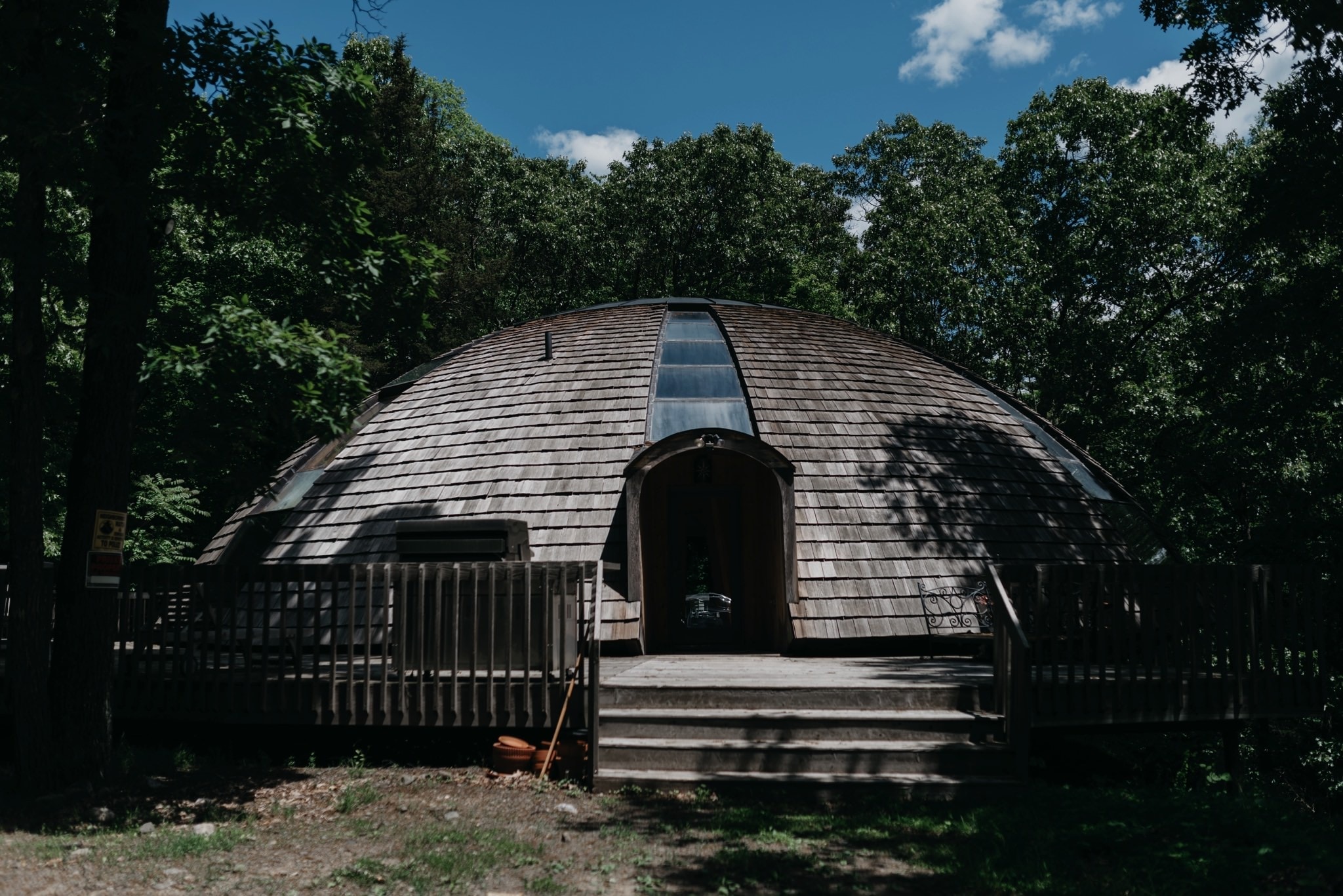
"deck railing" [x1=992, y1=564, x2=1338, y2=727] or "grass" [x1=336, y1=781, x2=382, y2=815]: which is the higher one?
"deck railing" [x1=992, y1=564, x2=1338, y2=727]

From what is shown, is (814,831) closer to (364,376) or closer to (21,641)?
(364,376)

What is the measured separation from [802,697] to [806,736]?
390 millimetres

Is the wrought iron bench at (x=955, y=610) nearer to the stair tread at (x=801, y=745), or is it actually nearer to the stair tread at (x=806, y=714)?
the stair tread at (x=806, y=714)

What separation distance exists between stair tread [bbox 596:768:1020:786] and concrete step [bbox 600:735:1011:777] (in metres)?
0.02

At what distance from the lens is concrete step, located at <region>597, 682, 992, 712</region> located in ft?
26.2

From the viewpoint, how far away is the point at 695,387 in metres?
13.4

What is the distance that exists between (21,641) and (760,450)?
7.29m

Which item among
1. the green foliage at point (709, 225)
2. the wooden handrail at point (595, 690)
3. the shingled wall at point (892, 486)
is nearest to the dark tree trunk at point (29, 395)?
the wooden handrail at point (595, 690)

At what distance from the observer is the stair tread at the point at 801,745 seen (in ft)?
24.2

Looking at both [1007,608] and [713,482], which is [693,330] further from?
[1007,608]

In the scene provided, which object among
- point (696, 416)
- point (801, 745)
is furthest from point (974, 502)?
point (801, 745)

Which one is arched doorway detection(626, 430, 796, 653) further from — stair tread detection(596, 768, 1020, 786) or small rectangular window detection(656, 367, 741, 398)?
stair tread detection(596, 768, 1020, 786)

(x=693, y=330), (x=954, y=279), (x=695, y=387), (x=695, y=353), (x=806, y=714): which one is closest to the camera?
(x=806, y=714)

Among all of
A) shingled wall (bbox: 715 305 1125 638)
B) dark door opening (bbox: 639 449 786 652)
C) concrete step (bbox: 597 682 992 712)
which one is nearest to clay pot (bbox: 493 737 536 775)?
concrete step (bbox: 597 682 992 712)
